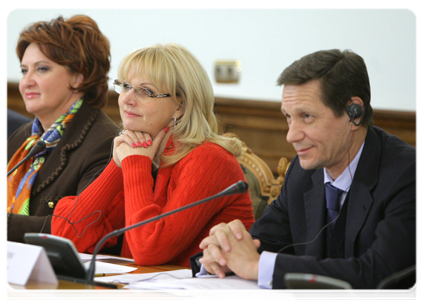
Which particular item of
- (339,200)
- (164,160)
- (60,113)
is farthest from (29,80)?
(339,200)

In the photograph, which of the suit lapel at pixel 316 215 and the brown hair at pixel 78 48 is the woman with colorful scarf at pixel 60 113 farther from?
the suit lapel at pixel 316 215

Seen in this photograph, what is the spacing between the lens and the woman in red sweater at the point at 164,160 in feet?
6.04

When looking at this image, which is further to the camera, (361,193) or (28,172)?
(28,172)

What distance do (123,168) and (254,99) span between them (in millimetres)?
1975

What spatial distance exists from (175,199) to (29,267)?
61 cm

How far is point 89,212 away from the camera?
203cm

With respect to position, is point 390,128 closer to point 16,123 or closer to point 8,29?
point 16,123

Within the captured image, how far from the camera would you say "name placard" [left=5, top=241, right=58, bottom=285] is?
127 centimetres

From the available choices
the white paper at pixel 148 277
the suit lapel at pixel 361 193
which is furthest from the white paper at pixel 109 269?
the suit lapel at pixel 361 193

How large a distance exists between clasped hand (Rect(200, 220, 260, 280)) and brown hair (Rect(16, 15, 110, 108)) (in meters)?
1.33

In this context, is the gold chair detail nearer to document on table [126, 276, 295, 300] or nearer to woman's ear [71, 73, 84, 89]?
woman's ear [71, 73, 84, 89]

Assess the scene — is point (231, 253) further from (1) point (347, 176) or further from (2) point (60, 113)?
(2) point (60, 113)

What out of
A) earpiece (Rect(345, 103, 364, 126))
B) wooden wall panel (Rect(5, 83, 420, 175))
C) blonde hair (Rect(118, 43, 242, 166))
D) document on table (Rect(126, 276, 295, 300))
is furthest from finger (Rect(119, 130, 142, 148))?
wooden wall panel (Rect(5, 83, 420, 175))

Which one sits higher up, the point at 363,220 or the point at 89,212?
the point at 363,220
